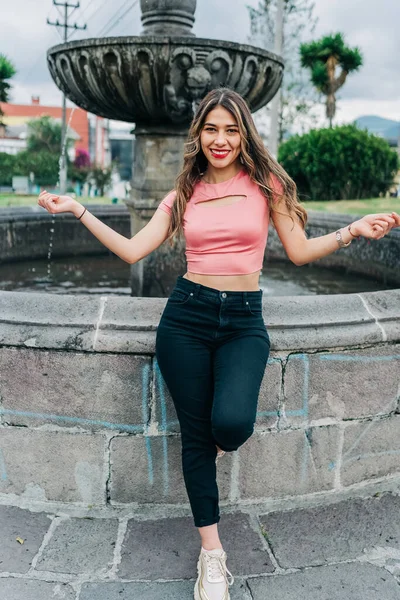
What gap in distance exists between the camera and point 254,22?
1195 inches

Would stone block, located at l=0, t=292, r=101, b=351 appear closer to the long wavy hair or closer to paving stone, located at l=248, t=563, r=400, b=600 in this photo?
the long wavy hair

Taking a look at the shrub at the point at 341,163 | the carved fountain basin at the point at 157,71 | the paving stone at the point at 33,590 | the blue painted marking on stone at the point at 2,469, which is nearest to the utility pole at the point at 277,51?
the shrub at the point at 341,163

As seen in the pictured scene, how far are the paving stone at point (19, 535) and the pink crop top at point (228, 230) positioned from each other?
51.9 inches

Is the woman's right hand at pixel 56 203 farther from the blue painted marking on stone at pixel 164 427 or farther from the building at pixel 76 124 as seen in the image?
the building at pixel 76 124

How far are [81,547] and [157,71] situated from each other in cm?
292

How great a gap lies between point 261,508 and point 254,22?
31.2 meters

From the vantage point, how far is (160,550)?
2.60 m

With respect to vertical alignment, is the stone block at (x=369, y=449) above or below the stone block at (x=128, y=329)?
below

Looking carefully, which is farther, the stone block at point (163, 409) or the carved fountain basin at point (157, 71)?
the carved fountain basin at point (157, 71)

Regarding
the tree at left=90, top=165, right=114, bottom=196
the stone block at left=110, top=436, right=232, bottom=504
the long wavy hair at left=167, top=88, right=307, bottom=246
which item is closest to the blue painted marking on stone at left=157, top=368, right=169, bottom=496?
the stone block at left=110, top=436, right=232, bottom=504

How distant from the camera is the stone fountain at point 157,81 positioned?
4.00 meters

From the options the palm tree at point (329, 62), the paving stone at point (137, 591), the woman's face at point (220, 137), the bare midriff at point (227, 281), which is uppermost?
the palm tree at point (329, 62)

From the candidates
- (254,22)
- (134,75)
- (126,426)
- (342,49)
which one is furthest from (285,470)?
(342,49)

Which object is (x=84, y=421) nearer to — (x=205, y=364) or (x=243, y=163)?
(x=205, y=364)
